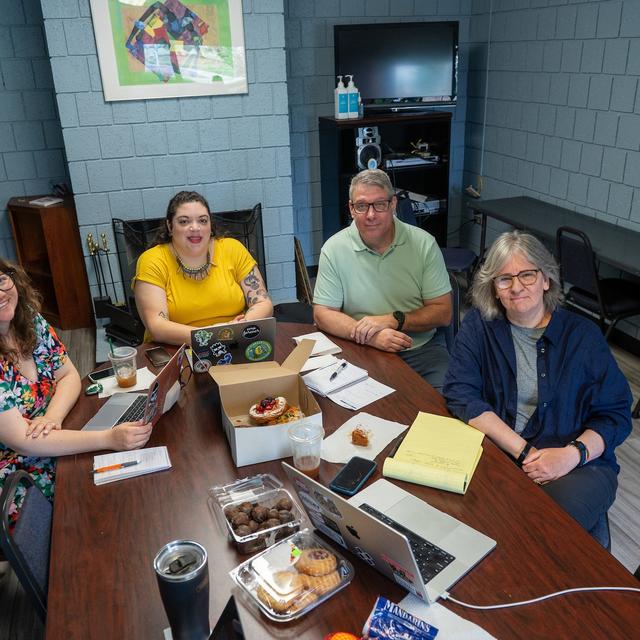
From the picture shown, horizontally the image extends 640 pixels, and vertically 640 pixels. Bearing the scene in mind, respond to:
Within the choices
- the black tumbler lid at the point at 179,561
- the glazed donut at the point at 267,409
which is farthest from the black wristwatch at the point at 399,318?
the black tumbler lid at the point at 179,561

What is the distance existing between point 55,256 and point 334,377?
2899 millimetres

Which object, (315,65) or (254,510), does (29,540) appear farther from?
→ (315,65)

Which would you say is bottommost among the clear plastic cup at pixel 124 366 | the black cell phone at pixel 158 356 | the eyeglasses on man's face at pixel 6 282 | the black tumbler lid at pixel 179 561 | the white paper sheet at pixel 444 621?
the black cell phone at pixel 158 356

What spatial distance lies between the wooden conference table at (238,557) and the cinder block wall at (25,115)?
133 inches

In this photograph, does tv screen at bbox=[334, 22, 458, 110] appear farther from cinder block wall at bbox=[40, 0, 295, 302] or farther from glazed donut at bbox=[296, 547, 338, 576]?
glazed donut at bbox=[296, 547, 338, 576]

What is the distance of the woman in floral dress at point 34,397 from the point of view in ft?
5.54

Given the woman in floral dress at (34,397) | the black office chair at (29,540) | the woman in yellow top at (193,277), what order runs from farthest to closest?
the woman in yellow top at (193,277) < the woman in floral dress at (34,397) < the black office chair at (29,540)

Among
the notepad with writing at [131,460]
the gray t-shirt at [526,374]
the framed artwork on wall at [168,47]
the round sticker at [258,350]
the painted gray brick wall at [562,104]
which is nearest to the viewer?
the notepad with writing at [131,460]

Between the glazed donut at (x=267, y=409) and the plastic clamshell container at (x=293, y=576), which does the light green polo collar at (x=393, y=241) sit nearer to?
the glazed donut at (x=267, y=409)

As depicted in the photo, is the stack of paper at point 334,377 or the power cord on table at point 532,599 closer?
the power cord on table at point 532,599

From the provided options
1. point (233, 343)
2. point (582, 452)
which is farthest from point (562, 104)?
point (233, 343)

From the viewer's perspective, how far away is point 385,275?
2.62 m

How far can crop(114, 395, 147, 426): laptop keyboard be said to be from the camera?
6.08 ft

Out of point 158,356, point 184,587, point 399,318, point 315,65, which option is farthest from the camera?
point 315,65
